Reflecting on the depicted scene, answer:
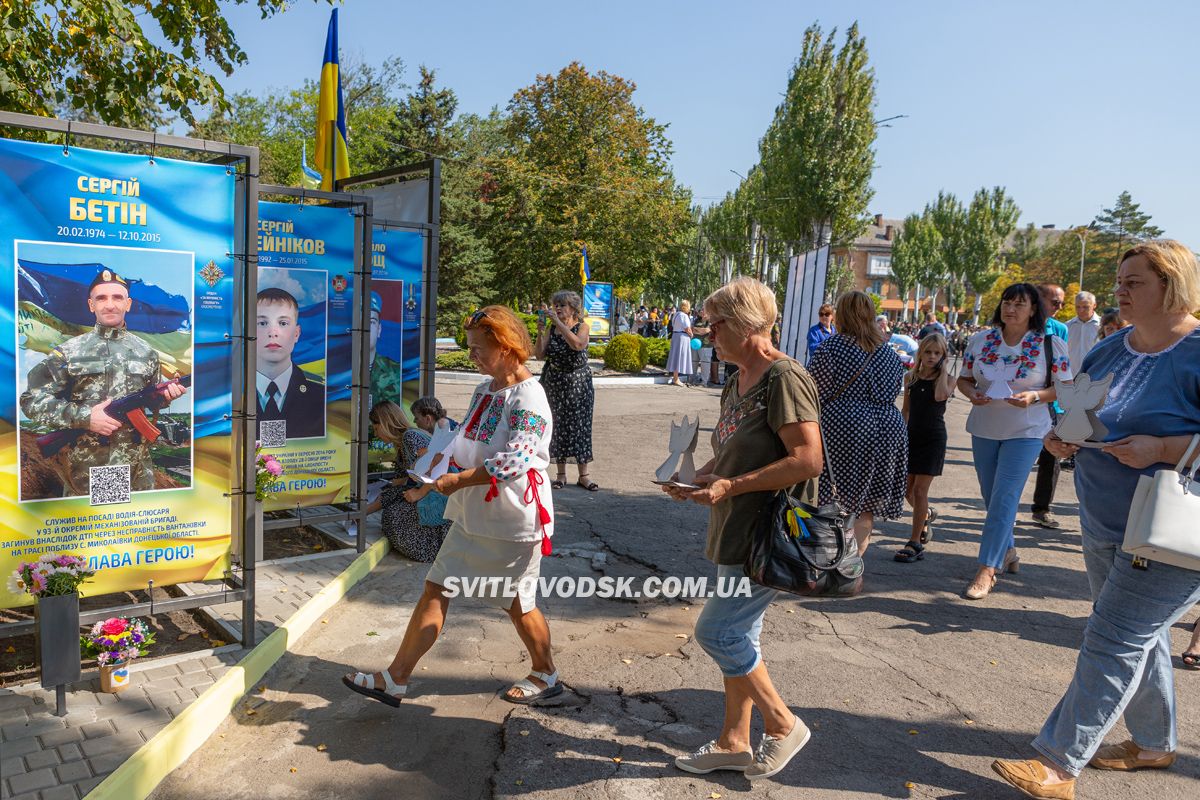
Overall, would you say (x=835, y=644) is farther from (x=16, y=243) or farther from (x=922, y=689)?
(x=16, y=243)

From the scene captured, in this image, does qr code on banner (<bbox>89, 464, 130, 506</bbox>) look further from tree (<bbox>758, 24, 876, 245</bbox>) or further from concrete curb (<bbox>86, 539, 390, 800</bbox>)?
tree (<bbox>758, 24, 876, 245</bbox>)

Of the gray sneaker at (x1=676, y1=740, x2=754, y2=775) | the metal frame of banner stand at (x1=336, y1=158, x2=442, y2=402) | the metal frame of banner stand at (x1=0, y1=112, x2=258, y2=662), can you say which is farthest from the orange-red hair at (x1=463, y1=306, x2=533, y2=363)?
the metal frame of banner stand at (x1=336, y1=158, x2=442, y2=402)

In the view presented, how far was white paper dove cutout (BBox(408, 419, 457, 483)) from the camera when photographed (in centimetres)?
357

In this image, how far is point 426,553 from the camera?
6219 millimetres

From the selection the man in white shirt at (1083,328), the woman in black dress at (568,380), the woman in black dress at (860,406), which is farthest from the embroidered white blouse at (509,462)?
the man in white shirt at (1083,328)

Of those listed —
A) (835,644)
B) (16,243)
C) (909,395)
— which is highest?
(16,243)

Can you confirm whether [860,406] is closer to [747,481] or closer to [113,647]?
[747,481]

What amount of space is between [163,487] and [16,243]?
3.97 ft

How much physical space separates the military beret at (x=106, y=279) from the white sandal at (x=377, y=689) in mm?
1988

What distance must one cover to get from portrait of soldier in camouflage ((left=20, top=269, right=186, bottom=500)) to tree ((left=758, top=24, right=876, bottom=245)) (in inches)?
1280

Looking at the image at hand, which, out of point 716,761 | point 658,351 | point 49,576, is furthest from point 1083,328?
point 658,351

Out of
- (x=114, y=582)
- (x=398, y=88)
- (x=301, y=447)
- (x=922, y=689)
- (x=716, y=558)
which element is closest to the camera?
(x=716, y=558)

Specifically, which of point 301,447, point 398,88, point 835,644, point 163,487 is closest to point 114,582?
point 163,487

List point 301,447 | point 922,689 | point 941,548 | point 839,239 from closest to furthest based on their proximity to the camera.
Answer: point 922,689 < point 301,447 < point 941,548 < point 839,239
